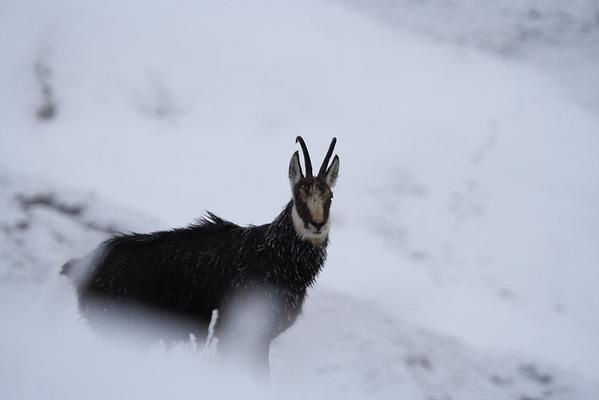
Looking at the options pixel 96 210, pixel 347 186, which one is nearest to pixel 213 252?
pixel 96 210

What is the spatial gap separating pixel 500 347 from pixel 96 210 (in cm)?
491

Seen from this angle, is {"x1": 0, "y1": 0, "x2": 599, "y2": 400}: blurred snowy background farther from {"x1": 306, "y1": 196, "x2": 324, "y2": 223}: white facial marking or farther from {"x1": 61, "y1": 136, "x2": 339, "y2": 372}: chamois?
{"x1": 306, "y1": 196, "x2": 324, "y2": 223}: white facial marking

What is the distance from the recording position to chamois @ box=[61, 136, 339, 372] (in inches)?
183

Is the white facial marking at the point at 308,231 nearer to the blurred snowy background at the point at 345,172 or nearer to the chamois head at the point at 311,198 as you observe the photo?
the chamois head at the point at 311,198

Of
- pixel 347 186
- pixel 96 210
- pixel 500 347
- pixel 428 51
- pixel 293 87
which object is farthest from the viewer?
pixel 428 51

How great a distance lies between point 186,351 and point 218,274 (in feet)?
3.00

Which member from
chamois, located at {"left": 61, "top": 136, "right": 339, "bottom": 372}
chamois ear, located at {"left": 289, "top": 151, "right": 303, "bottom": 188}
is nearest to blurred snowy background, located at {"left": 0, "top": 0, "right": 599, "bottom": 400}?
chamois, located at {"left": 61, "top": 136, "right": 339, "bottom": 372}

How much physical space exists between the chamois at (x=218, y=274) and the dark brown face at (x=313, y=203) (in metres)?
0.02

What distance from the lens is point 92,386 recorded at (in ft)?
11.9

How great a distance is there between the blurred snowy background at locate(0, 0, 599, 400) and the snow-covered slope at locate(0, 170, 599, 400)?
21 mm

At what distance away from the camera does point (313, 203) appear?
4.50 metres

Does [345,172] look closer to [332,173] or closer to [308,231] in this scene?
[332,173]

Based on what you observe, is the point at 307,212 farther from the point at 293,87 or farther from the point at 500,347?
the point at 293,87

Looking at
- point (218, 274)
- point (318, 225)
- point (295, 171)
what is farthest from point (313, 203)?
point (218, 274)
